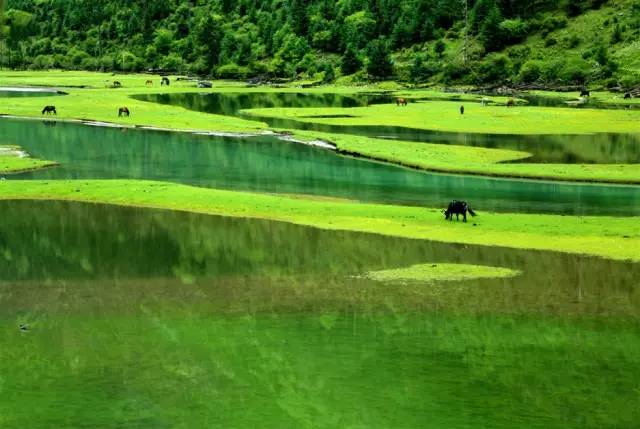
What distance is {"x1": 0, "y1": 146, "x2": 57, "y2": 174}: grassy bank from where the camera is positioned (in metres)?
58.2

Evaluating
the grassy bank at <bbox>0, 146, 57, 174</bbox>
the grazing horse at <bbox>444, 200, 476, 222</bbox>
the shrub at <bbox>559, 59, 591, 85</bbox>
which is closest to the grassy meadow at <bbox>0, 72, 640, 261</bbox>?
the grassy bank at <bbox>0, 146, 57, 174</bbox>

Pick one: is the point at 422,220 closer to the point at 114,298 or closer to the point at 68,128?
the point at 114,298

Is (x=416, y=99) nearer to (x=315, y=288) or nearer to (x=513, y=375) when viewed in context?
(x=315, y=288)

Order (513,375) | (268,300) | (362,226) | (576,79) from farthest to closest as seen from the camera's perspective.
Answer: (576,79), (362,226), (268,300), (513,375)

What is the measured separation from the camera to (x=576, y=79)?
14712 cm

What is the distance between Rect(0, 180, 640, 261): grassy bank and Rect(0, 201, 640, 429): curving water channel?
1.77 m

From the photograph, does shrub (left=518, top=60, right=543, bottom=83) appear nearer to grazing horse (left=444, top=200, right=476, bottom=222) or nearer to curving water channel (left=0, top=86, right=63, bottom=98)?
curving water channel (left=0, top=86, right=63, bottom=98)

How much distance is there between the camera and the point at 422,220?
1697 inches

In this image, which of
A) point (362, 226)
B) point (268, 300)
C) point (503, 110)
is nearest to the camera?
point (268, 300)

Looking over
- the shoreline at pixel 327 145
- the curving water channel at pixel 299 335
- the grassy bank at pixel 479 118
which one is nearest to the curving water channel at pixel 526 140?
the grassy bank at pixel 479 118

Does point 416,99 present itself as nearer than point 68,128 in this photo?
No

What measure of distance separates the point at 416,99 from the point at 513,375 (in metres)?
108

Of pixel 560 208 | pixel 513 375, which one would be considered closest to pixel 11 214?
pixel 560 208

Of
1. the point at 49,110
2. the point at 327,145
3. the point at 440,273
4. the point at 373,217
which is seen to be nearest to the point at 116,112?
the point at 49,110
